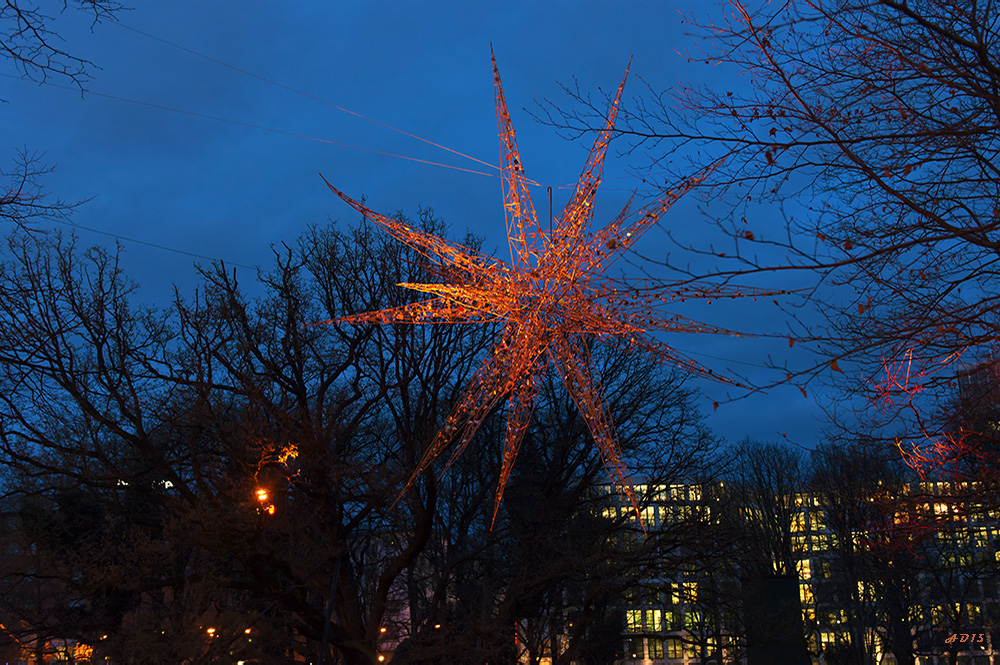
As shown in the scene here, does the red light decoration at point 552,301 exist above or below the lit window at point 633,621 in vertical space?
above

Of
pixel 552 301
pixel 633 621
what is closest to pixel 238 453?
pixel 552 301

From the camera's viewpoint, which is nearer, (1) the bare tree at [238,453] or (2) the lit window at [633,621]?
(1) the bare tree at [238,453]

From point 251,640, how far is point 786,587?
40.0ft

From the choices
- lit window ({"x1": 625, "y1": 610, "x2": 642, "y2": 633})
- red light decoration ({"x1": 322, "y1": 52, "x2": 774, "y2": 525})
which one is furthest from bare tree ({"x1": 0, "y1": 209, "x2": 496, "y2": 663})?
Answer: lit window ({"x1": 625, "y1": 610, "x2": 642, "y2": 633})

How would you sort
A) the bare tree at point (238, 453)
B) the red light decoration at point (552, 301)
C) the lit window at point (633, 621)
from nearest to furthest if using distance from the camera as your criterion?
1. the red light decoration at point (552, 301)
2. the bare tree at point (238, 453)
3. the lit window at point (633, 621)

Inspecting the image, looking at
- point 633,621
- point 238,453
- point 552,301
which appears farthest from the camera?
point 633,621

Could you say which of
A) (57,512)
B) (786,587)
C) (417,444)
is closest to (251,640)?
(417,444)

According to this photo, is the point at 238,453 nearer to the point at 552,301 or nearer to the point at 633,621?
the point at 552,301

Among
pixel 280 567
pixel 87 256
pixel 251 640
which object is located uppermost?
pixel 87 256

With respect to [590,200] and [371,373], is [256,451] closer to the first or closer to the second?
[371,373]

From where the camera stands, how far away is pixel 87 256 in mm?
14445

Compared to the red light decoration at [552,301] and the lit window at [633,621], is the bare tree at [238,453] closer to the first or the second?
the red light decoration at [552,301]

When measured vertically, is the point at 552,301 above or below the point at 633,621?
above

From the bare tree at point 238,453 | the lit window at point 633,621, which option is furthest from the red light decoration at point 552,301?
the lit window at point 633,621
